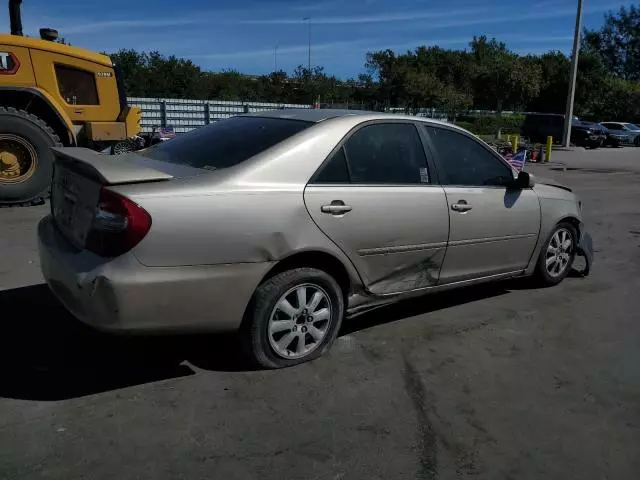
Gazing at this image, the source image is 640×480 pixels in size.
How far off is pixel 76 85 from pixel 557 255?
7.70 meters

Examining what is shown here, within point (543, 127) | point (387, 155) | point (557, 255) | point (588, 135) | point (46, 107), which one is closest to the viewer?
point (387, 155)

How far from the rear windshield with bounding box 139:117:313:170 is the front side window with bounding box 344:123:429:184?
0.38 m

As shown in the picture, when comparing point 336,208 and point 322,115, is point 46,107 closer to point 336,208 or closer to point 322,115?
point 322,115

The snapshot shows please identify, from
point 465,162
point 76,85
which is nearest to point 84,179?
point 465,162

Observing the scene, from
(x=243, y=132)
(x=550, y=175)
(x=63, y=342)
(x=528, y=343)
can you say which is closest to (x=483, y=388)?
(x=528, y=343)

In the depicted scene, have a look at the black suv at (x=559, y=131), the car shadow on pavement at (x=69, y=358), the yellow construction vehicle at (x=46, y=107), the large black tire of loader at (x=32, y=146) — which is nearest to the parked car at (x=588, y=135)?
the black suv at (x=559, y=131)

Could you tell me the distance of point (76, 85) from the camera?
9719mm

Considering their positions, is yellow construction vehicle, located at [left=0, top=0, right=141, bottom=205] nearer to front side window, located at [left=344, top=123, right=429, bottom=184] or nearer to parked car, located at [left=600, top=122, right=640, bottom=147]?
front side window, located at [left=344, top=123, right=429, bottom=184]

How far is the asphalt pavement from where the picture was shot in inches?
113

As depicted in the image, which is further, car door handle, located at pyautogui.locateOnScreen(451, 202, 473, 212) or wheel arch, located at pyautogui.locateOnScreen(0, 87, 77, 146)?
wheel arch, located at pyautogui.locateOnScreen(0, 87, 77, 146)

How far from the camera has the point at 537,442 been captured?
10.2ft

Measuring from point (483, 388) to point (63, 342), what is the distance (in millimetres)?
2718

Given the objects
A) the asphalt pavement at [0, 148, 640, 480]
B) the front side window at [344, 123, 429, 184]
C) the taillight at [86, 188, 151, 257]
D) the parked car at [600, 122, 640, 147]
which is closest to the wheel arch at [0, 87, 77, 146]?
the asphalt pavement at [0, 148, 640, 480]

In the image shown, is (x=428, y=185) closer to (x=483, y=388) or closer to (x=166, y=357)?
(x=483, y=388)
